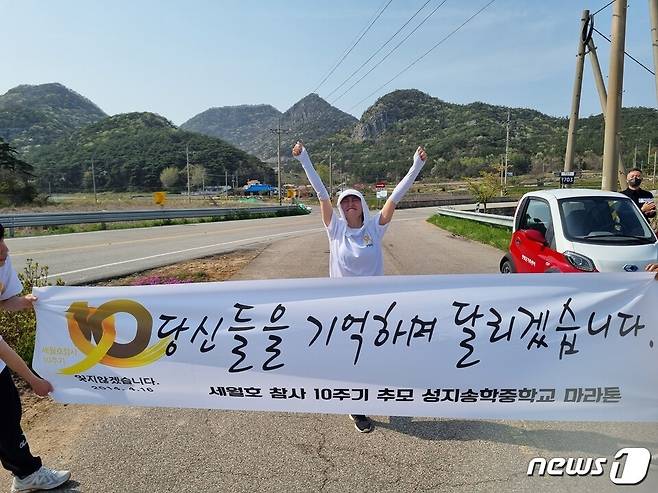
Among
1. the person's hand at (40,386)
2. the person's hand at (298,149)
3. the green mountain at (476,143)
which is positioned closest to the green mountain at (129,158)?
the green mountain at (476,143)

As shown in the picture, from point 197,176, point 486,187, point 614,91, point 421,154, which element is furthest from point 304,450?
point 197,176

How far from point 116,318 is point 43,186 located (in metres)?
144

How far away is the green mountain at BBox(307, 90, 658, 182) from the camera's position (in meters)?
108

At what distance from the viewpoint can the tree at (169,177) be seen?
129 m

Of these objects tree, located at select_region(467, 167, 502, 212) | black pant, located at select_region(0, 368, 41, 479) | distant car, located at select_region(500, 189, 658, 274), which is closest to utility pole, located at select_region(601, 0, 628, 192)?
distant car, located at select_region(500, 189, 658, 274)

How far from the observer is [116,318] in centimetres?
359

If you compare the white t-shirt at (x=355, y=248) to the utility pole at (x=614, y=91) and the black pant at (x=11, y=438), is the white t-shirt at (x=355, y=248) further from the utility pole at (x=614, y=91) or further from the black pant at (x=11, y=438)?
the utility pole at (x=614, y=91)

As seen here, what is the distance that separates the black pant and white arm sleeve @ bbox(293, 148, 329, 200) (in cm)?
272

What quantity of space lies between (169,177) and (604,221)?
133091mm

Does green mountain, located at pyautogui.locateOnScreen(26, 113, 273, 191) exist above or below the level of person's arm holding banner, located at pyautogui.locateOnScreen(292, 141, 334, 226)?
above

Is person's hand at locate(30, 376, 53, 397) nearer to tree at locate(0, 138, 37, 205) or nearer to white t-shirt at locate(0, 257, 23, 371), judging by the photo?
white t-shirt at locate(0, 257, 23, 371)

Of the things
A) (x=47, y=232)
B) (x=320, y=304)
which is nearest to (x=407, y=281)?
(x=320, y=304)

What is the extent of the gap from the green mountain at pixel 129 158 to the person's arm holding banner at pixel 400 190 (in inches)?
5334

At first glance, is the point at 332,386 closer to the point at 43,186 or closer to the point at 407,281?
the point at 407,281
